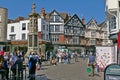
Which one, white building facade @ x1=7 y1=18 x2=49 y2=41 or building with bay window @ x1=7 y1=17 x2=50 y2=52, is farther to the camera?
white building facade @ x1=7 y1=18 x2=49 y2=41

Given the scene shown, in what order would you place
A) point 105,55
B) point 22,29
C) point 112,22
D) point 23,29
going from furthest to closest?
1. point 22,29
2. point 23,29
3. point 112,22
4. point 105,55

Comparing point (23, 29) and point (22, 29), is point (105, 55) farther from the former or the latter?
point (22, 29)

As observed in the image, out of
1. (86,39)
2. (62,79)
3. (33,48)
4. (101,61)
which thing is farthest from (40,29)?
(62,79)

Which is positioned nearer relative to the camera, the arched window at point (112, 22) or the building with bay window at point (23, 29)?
the arched window at point (112, 22)

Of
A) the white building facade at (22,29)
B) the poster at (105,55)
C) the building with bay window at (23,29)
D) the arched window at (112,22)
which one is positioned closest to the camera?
the poster at (105,55)

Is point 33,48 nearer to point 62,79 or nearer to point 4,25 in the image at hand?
point 62,79

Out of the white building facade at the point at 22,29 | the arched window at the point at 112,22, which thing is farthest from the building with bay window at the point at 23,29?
the arched window at the point at 112,22

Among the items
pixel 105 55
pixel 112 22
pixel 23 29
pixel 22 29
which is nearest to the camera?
pixel 105 55

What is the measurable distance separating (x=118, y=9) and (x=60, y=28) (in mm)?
47236

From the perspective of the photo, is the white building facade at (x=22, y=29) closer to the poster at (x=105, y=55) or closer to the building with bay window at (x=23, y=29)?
the building with bay window at (x=23, y=29)

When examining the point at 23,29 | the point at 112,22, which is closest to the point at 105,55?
the point at 112,22

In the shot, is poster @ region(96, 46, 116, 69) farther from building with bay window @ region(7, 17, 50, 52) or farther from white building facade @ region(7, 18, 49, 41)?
white building facade @ region(7, 18, 49, 41)

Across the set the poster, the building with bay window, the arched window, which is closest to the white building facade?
the building with bay window

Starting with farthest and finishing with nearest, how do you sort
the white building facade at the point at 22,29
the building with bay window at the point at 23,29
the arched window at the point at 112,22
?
the white building facade at the point at 22,29 → the building with bay window at the point at 23,29 → the arched window at the point at 112,22
